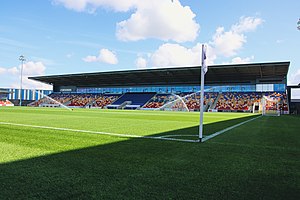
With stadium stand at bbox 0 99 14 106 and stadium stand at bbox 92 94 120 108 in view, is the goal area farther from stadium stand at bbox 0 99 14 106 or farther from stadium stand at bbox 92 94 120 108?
stadium stand at bbox 0 99 14 106

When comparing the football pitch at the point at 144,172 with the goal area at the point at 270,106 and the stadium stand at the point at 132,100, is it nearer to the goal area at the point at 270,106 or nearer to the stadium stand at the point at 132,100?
the goal area at the point at 270,106

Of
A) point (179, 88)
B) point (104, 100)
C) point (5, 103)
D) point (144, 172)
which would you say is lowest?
point (144, 172)

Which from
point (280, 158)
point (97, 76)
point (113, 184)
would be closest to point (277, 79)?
point (97, 76)

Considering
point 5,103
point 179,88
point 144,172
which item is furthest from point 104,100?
point 144,172

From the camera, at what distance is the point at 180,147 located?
7348 millimetres

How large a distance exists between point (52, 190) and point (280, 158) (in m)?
5.45

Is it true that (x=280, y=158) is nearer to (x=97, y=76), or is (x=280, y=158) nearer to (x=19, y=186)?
(x=19, y=186)

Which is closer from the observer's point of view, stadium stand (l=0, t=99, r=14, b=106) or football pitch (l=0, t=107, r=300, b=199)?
football pitch (l=0, t=107, r=300, b=199)

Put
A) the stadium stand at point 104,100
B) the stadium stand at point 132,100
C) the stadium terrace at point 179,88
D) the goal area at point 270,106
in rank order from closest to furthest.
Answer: the goal area at point 270,106, the stadium terrace at point 179,88, the stadium stand at point 132,100, the stadium stand at point 104,100

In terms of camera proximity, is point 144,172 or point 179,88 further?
point 179,88

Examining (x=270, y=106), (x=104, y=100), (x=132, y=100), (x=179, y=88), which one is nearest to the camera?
(x=270, y=106)

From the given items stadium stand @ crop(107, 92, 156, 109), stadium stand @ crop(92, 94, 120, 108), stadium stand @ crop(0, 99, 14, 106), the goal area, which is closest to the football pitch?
the goal area

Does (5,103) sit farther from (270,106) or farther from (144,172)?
(144,172)

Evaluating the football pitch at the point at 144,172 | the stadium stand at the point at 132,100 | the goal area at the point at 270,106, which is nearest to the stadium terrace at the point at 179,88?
the stadium stand at the point at 132,100
